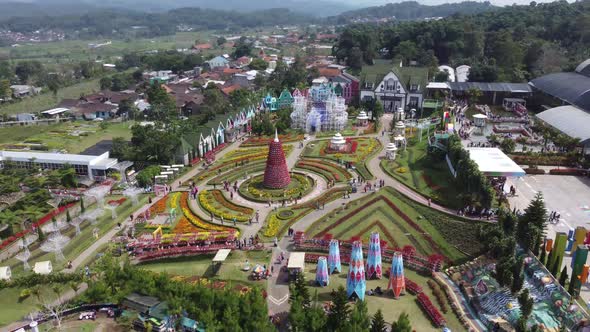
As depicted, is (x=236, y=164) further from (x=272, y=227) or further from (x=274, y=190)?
(x=272, y=227)

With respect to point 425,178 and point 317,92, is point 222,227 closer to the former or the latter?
point 425,178

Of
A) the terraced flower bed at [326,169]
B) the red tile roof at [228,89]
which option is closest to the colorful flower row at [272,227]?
the terraced flower bed at [326,169]

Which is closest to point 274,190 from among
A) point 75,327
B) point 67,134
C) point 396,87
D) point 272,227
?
point 272,227

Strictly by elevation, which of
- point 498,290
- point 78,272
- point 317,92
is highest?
point 317,92

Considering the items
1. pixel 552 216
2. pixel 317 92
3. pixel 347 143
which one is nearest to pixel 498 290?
pixel 552 216

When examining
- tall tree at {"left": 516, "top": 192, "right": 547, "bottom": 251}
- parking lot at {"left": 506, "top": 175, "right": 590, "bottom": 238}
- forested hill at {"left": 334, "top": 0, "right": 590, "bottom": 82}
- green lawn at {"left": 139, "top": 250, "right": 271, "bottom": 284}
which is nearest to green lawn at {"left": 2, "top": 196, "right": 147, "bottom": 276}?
green lawn at {"left": 139, "top": 250, "right": 271, "bottom": 284}
